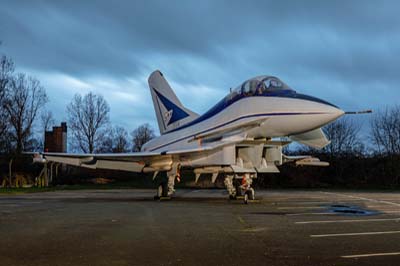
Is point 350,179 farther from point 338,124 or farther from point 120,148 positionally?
point 120,148

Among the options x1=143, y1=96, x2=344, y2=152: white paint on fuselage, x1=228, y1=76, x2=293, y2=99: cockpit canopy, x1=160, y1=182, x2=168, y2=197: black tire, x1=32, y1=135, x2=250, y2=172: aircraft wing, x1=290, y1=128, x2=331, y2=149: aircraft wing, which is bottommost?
x1=160, y1=182, x2=168, y2=197: black tire

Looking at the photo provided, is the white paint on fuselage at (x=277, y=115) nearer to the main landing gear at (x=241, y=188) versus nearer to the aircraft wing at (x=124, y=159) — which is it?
the aircraft wing at (x=124, y=159)

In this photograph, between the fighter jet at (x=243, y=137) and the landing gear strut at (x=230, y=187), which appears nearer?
the fighter jet at (x=243, y=137)

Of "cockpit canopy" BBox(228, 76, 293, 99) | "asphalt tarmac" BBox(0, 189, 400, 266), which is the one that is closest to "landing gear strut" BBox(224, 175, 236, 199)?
"cockpit canopy" BBox(228, 76, 293, 99)

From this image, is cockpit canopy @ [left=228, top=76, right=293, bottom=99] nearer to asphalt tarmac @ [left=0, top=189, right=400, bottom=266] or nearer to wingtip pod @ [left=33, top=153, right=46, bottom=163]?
asphalt tarmac @ [left=0, top=189, right=400, bottom=266]

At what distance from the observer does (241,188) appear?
16406 mm

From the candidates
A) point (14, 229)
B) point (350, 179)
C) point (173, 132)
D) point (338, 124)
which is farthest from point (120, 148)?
point (14, 229)

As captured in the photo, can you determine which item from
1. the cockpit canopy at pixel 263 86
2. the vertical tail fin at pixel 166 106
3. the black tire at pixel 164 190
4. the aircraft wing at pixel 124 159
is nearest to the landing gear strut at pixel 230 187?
the aircraft wing at pixel 124 159

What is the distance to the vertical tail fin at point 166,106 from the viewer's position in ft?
68.9

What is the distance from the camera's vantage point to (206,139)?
1557 centimetres

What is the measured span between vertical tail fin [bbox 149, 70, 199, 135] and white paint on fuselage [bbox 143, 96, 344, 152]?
5.44m

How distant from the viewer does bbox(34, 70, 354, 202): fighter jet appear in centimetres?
1250

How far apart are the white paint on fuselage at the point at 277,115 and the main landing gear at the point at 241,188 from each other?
6.34ft

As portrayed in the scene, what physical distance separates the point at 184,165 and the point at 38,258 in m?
11.7
